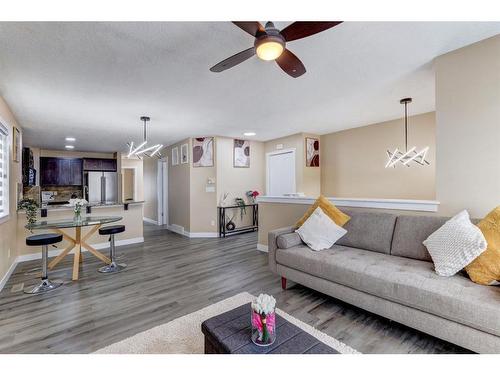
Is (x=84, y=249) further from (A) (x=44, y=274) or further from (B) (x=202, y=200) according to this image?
(B) (x=202, y=200)

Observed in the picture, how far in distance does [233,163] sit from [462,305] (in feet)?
16.5

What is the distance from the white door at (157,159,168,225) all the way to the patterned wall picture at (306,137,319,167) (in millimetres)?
4143

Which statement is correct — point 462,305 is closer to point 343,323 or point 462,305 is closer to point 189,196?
point 343,323

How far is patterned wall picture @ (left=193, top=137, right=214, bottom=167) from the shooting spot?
5691mm

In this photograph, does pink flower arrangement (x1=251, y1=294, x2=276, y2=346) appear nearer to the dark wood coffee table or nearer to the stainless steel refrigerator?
the dark wood coffee table

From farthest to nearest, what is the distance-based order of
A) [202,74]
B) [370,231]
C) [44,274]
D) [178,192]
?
[178,192], [44,274], [370,231], [202,74]

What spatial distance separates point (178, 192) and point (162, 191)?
1.28 m

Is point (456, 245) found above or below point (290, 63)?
below

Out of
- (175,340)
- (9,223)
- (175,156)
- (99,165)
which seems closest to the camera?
(175,340)

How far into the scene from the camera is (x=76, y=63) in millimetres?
2205

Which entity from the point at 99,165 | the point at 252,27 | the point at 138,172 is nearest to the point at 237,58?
the point at 252,27

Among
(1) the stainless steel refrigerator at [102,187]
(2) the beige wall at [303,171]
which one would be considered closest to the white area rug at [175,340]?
(2) the beige wall at [303,171]

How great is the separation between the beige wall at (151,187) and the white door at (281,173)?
3668mm

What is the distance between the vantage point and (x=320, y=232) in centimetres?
278
